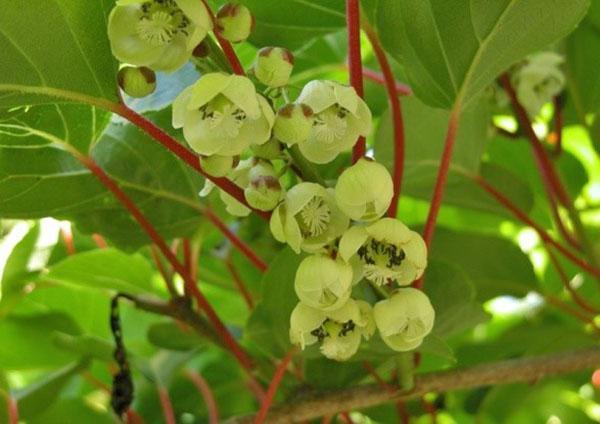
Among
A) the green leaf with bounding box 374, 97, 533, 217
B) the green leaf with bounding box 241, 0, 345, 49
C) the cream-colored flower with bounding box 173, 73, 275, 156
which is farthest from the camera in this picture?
the green leaf with bounding box 374, 97, 533, 217

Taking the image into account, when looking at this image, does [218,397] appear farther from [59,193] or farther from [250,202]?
[250,202]

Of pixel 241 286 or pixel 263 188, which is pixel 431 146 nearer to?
pixel 241 286

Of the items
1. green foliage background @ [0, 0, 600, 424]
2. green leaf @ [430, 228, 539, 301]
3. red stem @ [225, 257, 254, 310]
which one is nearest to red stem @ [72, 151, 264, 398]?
green foliage background @ [0, 0, 600, 424]

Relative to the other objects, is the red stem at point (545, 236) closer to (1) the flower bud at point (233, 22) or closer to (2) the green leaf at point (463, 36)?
(2) the green leaf at point (463, 36)

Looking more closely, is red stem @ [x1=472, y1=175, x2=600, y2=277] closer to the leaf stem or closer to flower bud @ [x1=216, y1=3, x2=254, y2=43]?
the leaf stem

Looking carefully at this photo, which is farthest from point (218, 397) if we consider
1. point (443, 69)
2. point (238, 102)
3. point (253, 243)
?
point (238, 102)

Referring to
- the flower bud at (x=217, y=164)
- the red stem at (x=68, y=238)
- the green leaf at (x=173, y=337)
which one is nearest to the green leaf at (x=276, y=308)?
the green leaf at (x=173, y=337)
